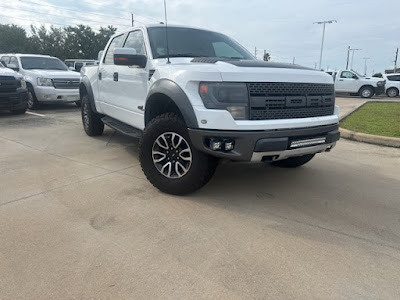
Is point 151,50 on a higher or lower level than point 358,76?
higher

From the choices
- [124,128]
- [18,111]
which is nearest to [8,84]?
[18,111]

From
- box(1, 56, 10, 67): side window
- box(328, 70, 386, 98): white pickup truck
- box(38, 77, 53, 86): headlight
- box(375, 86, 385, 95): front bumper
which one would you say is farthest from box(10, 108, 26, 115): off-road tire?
box(375, 86, 385, 95): front bumper

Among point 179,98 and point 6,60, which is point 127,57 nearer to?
point 179,98

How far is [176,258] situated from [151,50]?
108 inches

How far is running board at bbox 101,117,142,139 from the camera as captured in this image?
452 cm

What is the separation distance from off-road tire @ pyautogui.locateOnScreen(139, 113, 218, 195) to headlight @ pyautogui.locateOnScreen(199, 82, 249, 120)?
0.46 meters

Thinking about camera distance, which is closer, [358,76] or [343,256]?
[343,256]

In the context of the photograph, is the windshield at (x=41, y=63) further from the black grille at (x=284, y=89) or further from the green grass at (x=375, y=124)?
the black grille at (x=284, y=89)

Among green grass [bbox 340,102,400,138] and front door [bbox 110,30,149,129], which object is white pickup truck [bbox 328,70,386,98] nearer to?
green grass [bbox 340,102,400,138]

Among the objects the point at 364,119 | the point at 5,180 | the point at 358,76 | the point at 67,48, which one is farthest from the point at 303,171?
the point at 67,48

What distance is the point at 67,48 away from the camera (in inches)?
2190

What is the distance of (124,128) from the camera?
16.1 ft

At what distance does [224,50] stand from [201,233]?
9.22ft

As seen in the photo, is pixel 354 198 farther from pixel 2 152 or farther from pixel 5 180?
pixel 2 152
